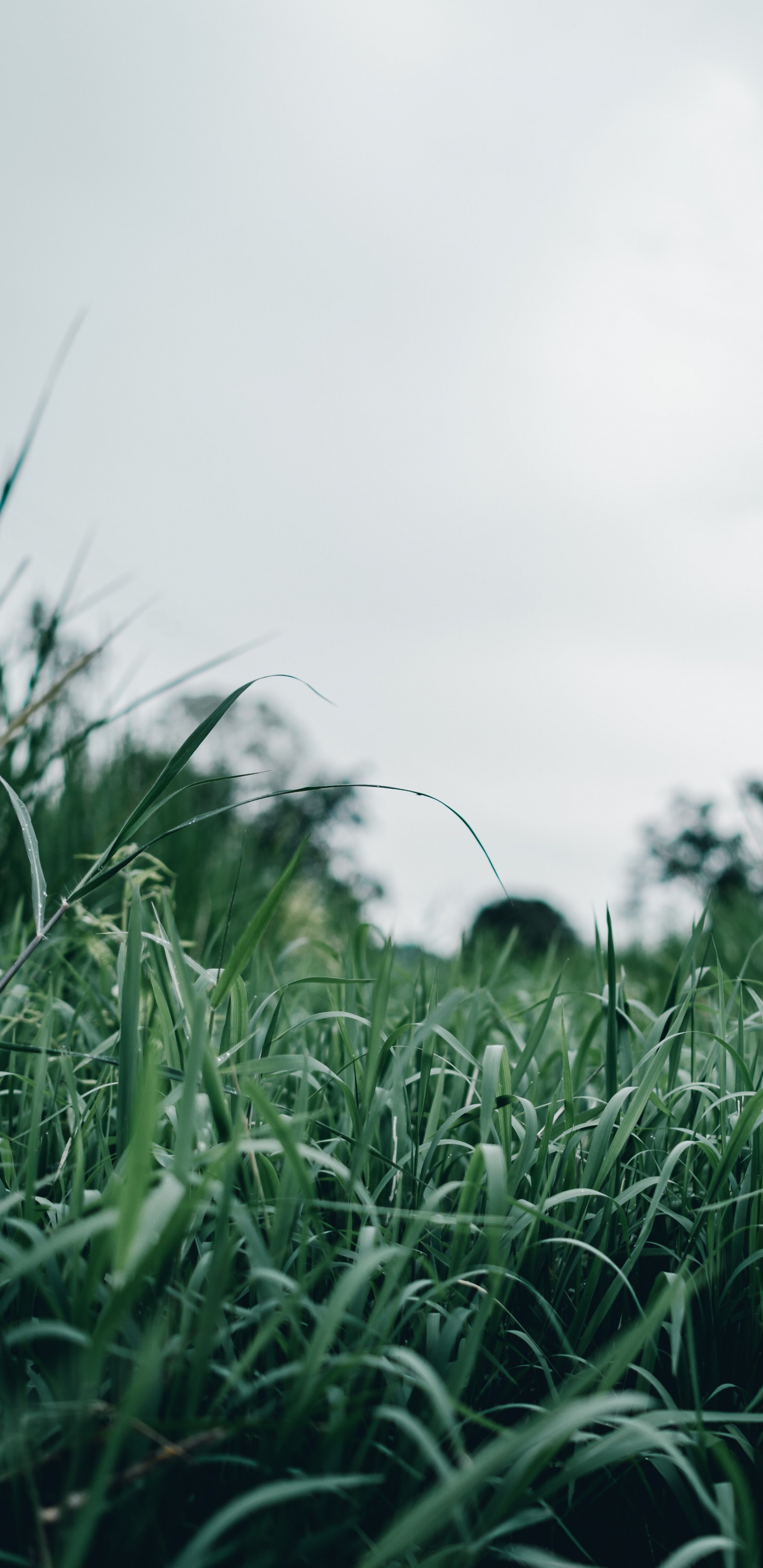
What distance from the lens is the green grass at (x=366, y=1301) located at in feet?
1.81

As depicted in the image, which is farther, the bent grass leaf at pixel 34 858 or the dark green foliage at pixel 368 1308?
the bent grass leaf at pixel 34 858

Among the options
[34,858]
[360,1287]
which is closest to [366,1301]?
[360,1287]

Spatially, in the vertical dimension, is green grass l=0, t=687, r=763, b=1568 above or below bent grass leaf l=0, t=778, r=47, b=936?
below

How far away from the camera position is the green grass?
0.55 metres

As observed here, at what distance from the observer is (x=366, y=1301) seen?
0.78m

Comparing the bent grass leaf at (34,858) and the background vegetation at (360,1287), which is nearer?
the background vegetation at (360,1287)

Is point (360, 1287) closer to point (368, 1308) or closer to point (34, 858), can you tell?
point (368, 1308)

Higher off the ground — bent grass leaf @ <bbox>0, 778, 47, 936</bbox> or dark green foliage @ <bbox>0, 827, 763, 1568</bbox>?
bent grass leaf @ <bbox>0, 778, 47, 936</bbox>

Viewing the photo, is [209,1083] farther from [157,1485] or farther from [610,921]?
[610,921]

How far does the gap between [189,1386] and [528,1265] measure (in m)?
0.41

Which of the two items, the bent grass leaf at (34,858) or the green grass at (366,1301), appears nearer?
the green grass at (366,1301)

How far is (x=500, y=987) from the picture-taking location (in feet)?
7.33

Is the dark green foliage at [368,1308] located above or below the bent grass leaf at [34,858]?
below

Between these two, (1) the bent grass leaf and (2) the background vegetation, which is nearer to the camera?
(2) the background vegetation
